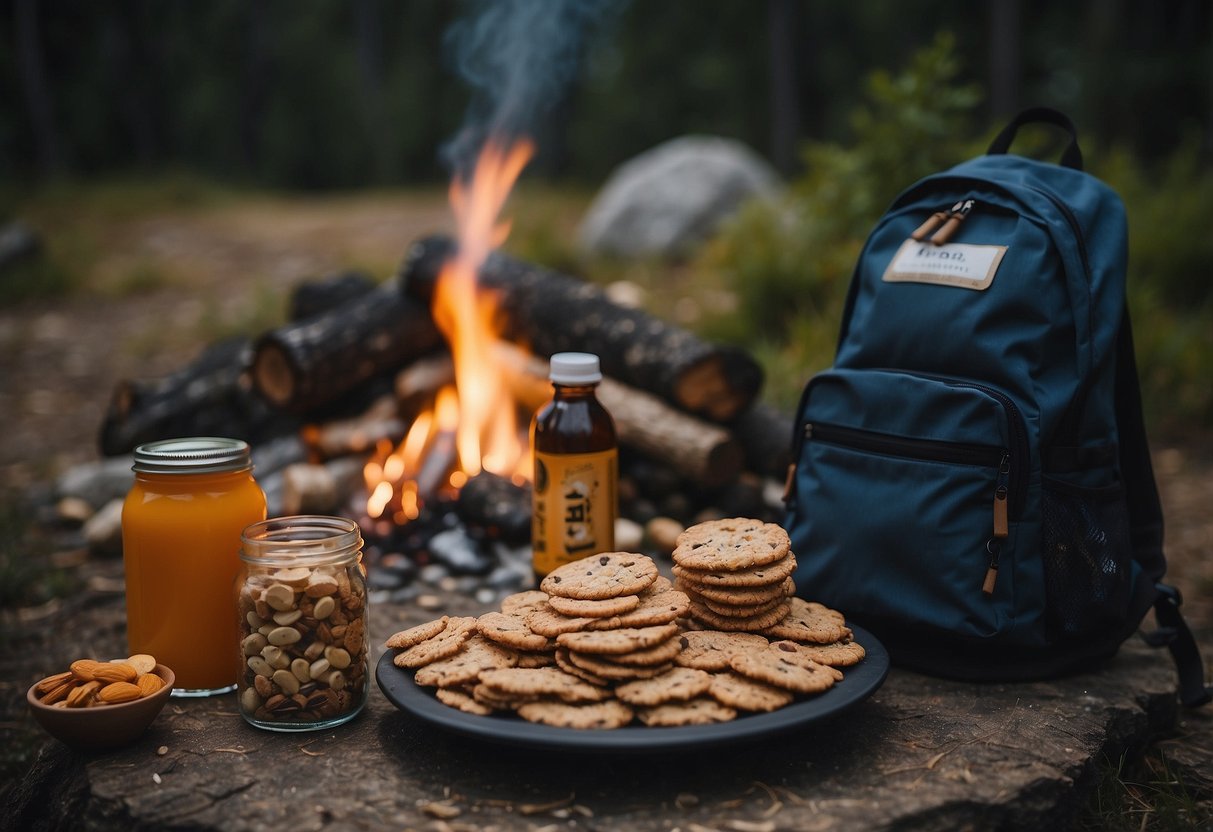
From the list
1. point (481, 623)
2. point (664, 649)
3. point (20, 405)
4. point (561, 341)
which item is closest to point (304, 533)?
point (481, 623)

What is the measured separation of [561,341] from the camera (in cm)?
440

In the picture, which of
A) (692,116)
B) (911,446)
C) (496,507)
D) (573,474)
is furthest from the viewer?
(692,116)

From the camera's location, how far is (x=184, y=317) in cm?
900

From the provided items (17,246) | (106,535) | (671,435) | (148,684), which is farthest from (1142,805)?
(17,246)

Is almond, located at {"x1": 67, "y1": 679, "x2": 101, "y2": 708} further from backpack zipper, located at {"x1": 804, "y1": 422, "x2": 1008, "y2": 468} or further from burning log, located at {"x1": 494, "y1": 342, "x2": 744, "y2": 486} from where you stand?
burning log, located at {"x1": 494, "y1": 342, "x2": 744, "y2": 486}

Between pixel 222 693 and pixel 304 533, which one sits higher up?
pixel 304 533

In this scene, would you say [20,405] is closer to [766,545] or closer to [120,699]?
[120,699]

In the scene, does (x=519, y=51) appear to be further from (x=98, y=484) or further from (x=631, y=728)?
→ (x=631, y=728)

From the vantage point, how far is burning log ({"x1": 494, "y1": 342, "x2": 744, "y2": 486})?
155 inches

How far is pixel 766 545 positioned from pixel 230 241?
37.4 ft

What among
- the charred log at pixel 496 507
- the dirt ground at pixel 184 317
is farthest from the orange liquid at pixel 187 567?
the dirt ground at pixel 184 317

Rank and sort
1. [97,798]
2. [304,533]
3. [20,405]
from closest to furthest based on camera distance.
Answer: [97,798] → [304,533] → [20,405]

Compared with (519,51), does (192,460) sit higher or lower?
lower

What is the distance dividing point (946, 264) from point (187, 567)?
200cm
